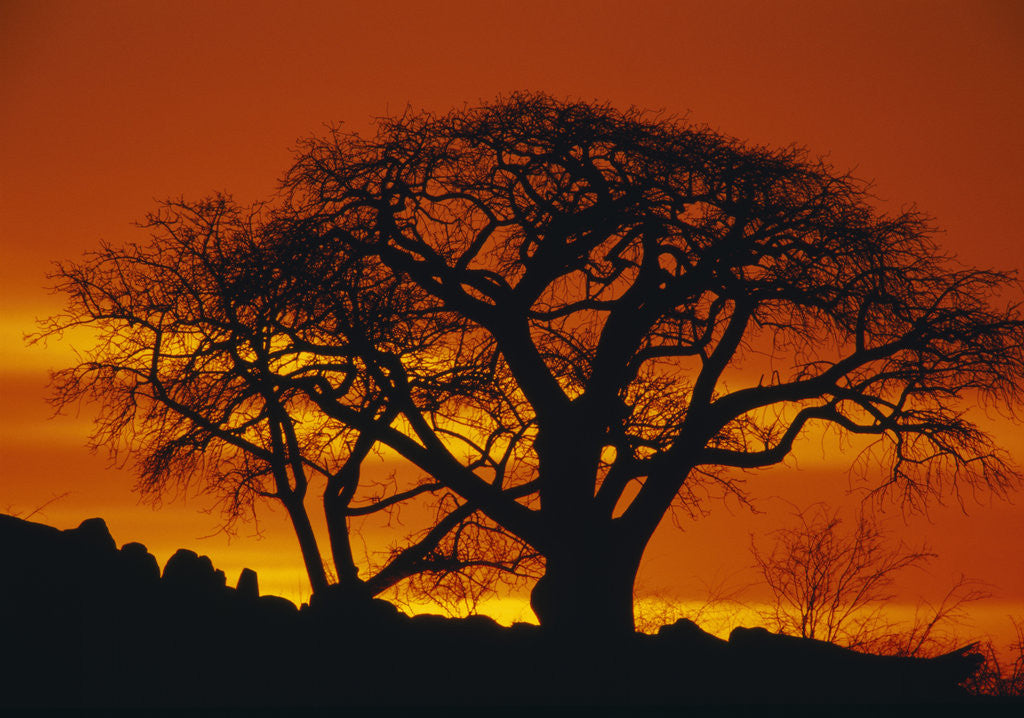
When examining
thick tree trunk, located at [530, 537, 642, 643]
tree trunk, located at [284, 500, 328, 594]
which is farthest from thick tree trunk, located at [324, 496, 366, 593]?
thick tree trunk, located at [530, 537, 642, 643]

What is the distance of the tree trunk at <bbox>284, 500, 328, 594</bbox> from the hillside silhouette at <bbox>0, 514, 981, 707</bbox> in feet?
11.7

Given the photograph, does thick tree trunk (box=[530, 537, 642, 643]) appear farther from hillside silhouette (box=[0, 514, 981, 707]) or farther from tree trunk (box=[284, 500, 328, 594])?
tree trunk (box=[284, 500, 328, 594])

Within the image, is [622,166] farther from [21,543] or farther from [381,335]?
[21,543]

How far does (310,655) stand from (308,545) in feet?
18.3

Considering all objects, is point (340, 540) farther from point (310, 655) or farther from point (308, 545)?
point (310, 655)

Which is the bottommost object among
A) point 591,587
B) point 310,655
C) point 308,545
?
point 310,655

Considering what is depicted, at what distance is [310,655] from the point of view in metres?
11.3

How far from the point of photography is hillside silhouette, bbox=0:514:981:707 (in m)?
10.5

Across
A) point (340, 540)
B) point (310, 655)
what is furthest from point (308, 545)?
point (310, 655)

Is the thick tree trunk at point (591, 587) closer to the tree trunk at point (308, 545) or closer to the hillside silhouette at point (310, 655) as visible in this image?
the hillside silhouette at point (310, 655)

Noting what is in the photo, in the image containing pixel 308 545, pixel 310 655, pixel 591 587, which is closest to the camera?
pixel 310 655

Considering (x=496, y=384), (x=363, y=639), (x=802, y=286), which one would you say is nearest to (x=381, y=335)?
(x=496, y=384)

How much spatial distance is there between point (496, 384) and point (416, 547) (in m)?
2.83

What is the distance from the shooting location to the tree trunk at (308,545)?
16.6 meters
